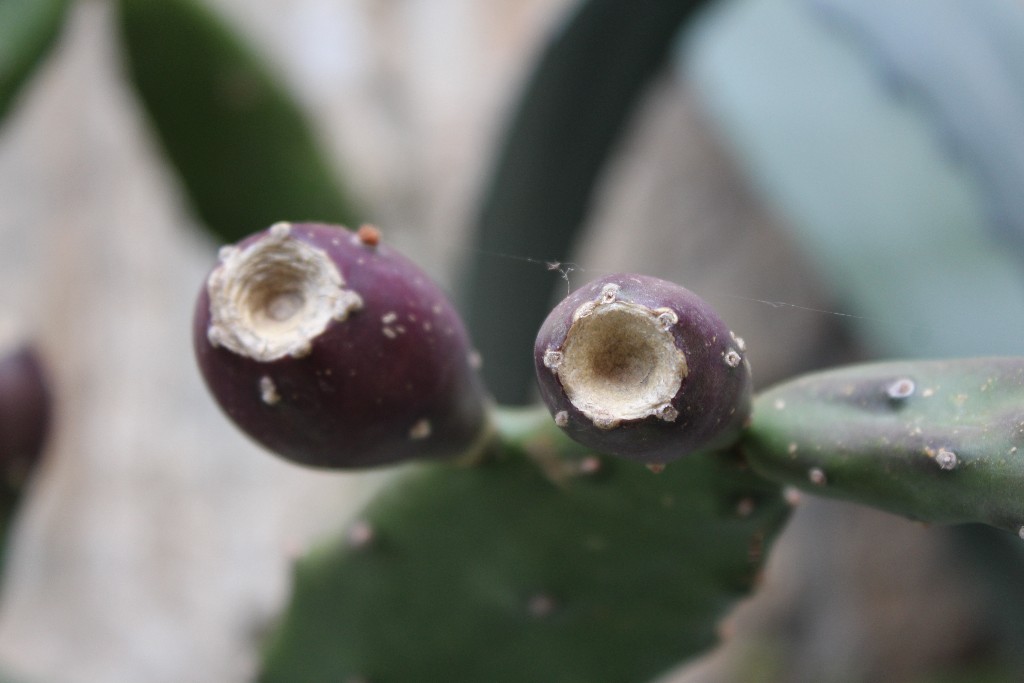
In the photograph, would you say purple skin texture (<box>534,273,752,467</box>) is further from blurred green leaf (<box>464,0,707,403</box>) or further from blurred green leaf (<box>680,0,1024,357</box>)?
blurred green leaf (<box>464,0,707,403</box>)

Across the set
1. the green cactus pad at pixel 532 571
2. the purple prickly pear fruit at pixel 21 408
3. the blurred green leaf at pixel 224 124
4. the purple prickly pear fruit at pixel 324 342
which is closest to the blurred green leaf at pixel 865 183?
the green cactus pad at pixel 532 571

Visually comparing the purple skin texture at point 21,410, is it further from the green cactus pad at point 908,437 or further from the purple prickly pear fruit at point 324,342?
the green cactus pad at point 908,437

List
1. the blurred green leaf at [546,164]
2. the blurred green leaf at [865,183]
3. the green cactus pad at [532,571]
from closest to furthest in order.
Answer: the green cactus pad at [532,571], the blurred green leaf at [865,183], the blurred green leaf at [546,164]

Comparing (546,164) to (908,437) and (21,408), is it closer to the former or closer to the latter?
(21,408)

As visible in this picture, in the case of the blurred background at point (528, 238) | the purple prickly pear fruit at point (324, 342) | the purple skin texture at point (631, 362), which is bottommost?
the blurred background at point (528, 238)

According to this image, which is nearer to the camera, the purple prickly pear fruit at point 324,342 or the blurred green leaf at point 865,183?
the purple prickly pear fruit at point 324,342

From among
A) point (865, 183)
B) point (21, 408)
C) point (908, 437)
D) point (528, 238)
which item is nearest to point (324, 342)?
point (908, 437)
